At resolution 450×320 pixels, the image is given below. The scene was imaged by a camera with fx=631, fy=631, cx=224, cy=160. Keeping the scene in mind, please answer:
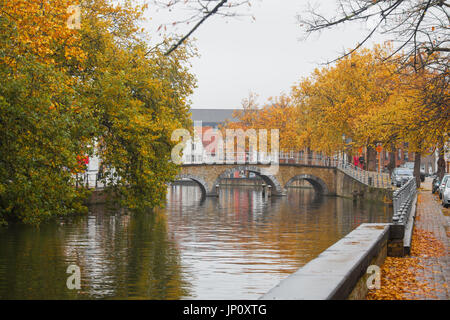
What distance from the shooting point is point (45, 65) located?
17297 mm

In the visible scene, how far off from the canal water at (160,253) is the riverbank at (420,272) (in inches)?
117

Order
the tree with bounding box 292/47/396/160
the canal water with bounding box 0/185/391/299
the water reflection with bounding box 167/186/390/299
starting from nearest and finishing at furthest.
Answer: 1. the canal water with bounding box 0/185/391/299
2. the water reflection with bounding box 167/186/390/299
3. the tree with bounding box 292/47/396/160

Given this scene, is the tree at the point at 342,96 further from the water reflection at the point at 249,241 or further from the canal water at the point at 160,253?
the canal water at the point at 160,253

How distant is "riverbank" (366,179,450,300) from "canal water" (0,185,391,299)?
298 centimetres

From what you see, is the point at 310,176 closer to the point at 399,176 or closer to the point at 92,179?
the point at 399,176

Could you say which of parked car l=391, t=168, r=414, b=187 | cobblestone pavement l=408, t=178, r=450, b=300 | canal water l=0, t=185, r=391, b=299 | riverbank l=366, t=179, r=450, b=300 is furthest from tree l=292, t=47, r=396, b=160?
riverbank l=366, t=179, r=450, b=300

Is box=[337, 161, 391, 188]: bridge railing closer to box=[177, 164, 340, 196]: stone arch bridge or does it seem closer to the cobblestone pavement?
box=[177, 164, 340, 196]: stone arch bridge

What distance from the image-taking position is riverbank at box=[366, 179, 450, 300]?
7.93 m

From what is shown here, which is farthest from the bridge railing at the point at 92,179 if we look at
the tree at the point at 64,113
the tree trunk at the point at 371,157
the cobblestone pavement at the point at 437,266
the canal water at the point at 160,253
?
the tree trunk at the point at 371,157

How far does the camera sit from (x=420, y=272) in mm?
9875

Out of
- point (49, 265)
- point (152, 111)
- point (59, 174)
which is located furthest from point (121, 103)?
point (49, 265)

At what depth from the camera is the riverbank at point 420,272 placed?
7930 mm

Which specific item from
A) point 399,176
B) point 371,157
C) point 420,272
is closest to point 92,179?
point 371,157

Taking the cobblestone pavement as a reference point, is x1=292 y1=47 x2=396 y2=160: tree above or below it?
above
